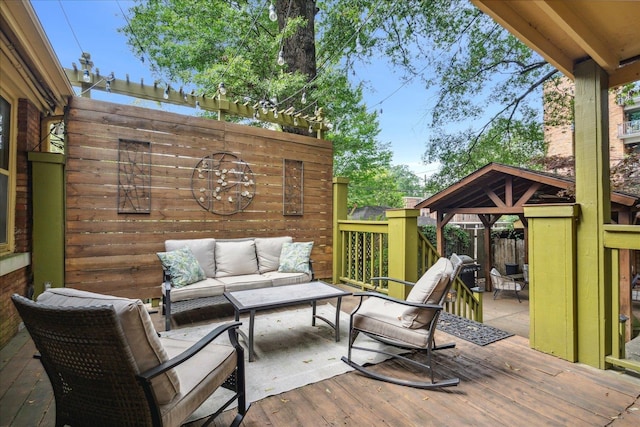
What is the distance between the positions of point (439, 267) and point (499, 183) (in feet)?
19.6

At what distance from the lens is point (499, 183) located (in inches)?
293

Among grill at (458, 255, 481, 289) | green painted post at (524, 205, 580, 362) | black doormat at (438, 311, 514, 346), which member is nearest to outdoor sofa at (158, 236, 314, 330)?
black doormat at (438, 311, 514, 346)

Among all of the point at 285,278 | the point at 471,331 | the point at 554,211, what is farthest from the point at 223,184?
the point at 554,211

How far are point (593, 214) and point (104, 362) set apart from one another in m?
3.56

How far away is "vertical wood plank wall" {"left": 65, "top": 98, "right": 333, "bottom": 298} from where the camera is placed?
12.5ft

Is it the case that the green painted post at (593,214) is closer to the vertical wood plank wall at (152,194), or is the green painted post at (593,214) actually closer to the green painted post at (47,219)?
the vertical wood plank wall at (152,194)

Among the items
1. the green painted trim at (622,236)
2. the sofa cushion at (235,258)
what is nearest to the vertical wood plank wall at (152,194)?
the sofa cushion at (235,258)

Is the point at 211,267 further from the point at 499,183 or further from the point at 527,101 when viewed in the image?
the point at 527,101

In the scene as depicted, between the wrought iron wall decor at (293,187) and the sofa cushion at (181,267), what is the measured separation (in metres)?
1.83

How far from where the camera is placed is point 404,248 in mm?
3787

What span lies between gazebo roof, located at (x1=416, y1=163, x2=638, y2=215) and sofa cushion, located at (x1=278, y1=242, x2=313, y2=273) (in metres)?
4.64

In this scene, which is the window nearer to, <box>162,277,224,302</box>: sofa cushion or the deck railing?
<box>162,277,224,302</box>: sofa cushion

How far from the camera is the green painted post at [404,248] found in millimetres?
3799

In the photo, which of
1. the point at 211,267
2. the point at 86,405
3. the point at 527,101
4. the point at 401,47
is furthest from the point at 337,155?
the point at 86,405
